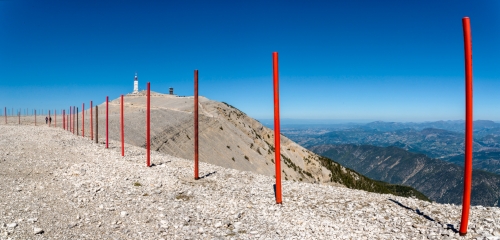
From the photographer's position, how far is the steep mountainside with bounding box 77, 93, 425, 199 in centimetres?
4012

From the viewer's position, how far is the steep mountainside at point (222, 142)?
4012cm

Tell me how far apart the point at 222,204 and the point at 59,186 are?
21.3ft

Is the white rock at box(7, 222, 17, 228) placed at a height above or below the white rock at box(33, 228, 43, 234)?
above

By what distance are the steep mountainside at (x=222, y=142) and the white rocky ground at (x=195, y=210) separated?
18.9 metres

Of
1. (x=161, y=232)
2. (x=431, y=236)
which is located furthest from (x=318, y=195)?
(x=161, y=232)

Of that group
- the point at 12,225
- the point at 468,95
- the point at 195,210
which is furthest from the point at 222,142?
the point at 468,95

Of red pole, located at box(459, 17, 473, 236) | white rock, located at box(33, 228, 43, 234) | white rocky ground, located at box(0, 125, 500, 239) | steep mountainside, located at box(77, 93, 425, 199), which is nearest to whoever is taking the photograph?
red pole, located at box(459, 17, 473, 236)

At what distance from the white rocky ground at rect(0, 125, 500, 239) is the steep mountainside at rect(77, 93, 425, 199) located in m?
18.9

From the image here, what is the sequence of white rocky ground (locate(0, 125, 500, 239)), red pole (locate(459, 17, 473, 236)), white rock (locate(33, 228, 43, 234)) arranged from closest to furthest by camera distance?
1. red pole (locate(459, 17, 473, 236))
2. white rock (locate(33, 228, 43, 234))
3. white rocky ground (locate(0, 125, 500, 239))

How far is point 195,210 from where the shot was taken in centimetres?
1062

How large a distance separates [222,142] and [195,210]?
1621 inches

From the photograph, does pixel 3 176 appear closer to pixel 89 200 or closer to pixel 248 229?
pixel 89 200

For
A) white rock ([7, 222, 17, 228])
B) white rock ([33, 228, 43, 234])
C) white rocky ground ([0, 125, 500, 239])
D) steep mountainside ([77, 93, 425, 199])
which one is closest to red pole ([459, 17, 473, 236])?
white rocky ground ([0, 125, 500, 239])

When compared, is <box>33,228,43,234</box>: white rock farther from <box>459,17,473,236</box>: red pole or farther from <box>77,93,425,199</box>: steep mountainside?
<box>77,93,425,199</box>: steep mountainside
